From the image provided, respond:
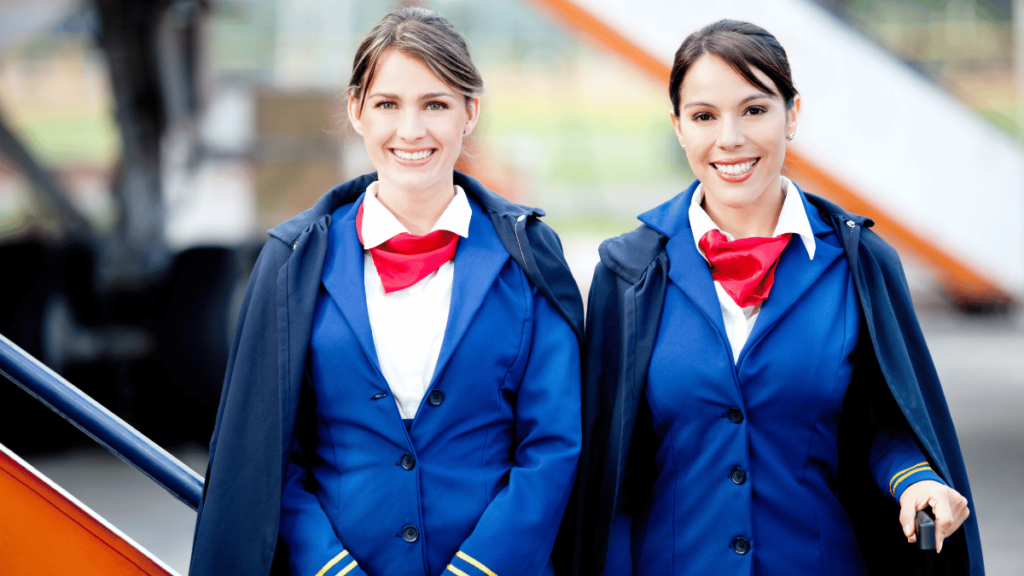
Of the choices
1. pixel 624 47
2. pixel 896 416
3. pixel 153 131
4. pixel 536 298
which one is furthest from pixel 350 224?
pixel 153 131

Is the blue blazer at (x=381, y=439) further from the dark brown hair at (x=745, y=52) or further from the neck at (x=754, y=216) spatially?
the dark brown hair at (x=745, y=52)

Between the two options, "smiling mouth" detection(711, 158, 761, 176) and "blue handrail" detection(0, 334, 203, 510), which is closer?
"smiling mouth" detection(711, 158, 761, 176)

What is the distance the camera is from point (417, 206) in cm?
176

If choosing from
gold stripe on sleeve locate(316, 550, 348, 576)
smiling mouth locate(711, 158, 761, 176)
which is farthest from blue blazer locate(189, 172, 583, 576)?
smiling mouth locate(711, 158, 761, 176)

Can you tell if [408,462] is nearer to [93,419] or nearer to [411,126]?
[411,126]

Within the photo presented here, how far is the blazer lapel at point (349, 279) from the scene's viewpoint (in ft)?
5.43

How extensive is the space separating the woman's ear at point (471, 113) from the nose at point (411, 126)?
124 mm

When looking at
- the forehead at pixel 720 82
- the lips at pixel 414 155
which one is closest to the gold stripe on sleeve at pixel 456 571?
the lips at pixel 414 155

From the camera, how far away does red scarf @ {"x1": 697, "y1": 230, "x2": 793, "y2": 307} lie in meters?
1.73

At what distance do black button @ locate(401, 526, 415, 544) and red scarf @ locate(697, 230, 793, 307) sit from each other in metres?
0.71

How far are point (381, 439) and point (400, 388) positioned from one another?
9 cm

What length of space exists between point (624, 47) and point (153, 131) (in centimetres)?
450

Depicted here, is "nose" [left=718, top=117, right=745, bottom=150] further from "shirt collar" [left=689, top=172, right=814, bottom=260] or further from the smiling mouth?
"shirt collar" [left=689, top=172, right=814, bottom=260]

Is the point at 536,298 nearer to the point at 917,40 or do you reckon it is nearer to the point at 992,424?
the point at 992,424
